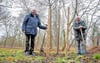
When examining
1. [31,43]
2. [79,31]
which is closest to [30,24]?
[31,43]

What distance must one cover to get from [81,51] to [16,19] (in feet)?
123

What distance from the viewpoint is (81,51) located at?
1197cm

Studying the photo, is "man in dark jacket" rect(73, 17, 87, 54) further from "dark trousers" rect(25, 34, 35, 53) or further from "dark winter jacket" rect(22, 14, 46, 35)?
"dark trousers" rect(25, 34, 35, 53)

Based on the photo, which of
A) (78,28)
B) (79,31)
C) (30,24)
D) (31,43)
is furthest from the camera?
(79,31)

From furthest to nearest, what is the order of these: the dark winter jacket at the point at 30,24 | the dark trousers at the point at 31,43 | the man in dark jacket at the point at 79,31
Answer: the man in dark jacket at the point at 79,31
the dark trousers at the point at 31,43
the dark winter jacket at the point at 30,24

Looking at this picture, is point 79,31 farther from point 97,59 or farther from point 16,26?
point 16,26

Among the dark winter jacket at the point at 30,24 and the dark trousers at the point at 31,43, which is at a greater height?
the dark winter jacket at the point at 30,24

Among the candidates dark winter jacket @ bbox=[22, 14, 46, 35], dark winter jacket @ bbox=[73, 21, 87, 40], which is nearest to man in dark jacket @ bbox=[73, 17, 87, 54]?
dark winter jacket @ bbox=[73, 21, 87, 40]

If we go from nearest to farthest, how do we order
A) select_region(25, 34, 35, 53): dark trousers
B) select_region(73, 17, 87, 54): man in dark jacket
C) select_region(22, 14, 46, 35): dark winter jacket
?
select_region(22, 14, 46, 35): dark winter jacket, select_region(25, 34, 35, 53): dark trousers, select_region(73, 17, 87, 54): man in dark jacket

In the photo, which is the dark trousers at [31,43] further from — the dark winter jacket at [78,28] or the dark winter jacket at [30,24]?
the dark winter jacket at [78,28]

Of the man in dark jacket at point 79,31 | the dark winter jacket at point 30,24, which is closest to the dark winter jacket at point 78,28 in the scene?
the man in dark jacket at point 79,31

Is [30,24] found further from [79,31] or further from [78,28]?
[79,31]

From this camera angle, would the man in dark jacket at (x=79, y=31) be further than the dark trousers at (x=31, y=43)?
Yes

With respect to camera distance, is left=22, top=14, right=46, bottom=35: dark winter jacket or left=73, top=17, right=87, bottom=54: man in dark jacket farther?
left=73, top=17, right=87, bottom=54: man in dark jacket
